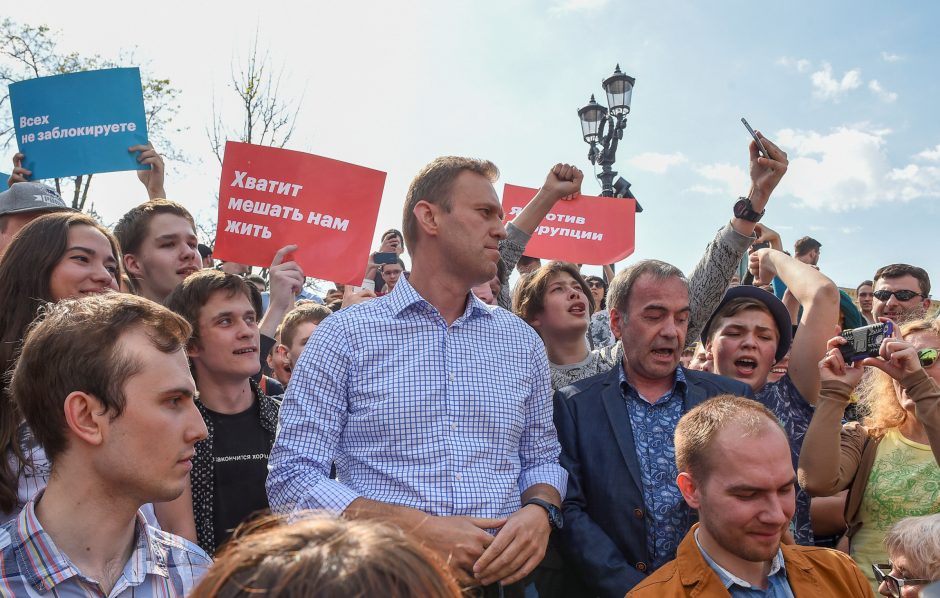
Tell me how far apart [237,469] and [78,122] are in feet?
9.55

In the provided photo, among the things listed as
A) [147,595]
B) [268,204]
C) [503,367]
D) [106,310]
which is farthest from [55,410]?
[268,204]

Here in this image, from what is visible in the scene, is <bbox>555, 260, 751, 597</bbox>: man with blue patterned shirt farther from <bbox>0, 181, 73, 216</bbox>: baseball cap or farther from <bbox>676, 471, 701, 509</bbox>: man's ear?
<bbox>0, 181, 73, 216</bbox>: baseball cap

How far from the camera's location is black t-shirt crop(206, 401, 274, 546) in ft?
9.23

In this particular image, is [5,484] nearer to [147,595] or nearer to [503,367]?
[147,595]

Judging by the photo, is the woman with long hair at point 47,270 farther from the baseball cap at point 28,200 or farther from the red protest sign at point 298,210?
the red protest sign at point 298,210

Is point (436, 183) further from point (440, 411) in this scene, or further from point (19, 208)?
point (19, 208)

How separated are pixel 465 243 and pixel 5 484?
1.63 m

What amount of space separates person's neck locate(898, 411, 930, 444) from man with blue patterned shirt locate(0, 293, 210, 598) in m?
2.85

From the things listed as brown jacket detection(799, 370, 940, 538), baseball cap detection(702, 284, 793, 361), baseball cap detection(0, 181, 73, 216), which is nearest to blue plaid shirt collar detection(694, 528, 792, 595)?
brown jacket detection(799, 370, 940, 538)

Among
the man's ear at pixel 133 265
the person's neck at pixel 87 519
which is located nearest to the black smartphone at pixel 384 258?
the man's ear at pixel 133 265

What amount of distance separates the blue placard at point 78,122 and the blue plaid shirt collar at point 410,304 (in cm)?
266

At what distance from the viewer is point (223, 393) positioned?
10.2 ft

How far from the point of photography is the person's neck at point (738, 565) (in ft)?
7.57

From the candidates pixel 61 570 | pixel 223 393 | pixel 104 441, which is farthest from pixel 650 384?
pixel 61 570
